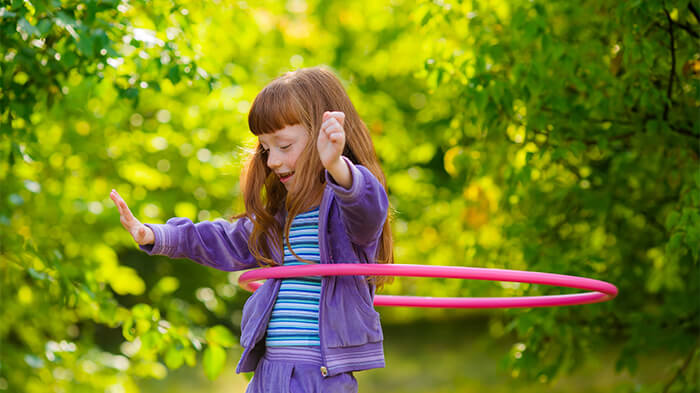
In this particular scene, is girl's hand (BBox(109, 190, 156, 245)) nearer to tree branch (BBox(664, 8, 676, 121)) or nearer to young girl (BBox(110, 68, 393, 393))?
young girl (BBox(110, 68, 393, 393))

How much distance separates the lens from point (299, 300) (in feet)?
8.29

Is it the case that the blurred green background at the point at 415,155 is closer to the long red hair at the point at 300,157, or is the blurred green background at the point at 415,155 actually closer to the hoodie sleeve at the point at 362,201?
the long red hair at the point at 300,157

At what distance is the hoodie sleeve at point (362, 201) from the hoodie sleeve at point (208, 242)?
0.63 metres

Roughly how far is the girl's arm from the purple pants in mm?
476

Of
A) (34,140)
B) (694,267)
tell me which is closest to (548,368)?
(694,267)

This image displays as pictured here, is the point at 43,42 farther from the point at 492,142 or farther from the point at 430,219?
the point at 430,219

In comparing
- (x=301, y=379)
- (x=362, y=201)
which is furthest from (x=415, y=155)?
(x=362, y=201)

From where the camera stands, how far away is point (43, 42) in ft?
11.9

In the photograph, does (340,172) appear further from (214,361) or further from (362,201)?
(214,361)

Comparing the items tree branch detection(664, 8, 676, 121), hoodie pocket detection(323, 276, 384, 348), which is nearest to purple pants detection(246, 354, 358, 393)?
hoodie pocket detection(323, 276, 384, 348)

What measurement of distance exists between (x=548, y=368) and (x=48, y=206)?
3.66 meters

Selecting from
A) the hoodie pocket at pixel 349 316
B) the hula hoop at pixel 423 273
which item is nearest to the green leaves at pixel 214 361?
the hula hoop at pixel 423 273

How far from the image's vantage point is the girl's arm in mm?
2658

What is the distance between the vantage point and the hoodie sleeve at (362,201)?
2152 millimetres
